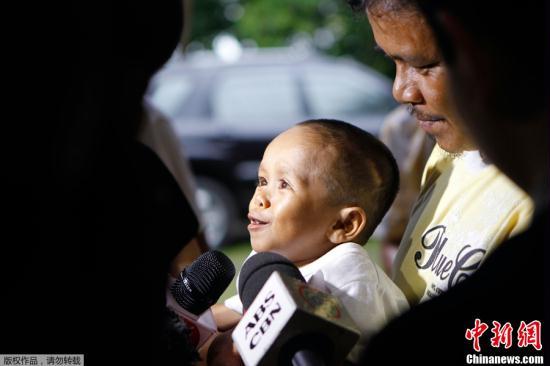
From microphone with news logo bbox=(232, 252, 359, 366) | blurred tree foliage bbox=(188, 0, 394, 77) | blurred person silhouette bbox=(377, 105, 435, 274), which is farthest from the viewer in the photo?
blurred tree foliage bbox=(188, 0, 394, 77)

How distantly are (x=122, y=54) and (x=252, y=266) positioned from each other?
60 centimetres

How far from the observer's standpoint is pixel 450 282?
1758mm

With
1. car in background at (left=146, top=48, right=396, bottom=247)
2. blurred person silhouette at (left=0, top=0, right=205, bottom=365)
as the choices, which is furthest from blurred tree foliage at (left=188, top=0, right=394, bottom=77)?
blurred person silhouette at (left=0, top=0, right=205, bottom=365)

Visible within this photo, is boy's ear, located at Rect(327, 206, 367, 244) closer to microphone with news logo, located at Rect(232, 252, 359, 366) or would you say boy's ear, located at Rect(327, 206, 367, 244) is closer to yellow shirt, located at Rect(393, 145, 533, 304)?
yellow shirt, located at Rect(393, 145, 533, 304)

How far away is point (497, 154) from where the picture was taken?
3.72 ft

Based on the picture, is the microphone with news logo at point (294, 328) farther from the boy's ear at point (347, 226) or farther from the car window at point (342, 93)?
the car window at point (342, 93)

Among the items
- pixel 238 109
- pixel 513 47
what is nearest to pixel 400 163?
pixel 238 109

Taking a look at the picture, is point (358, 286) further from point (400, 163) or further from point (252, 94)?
point (252, 94)

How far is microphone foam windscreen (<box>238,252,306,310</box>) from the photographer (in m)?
1.64

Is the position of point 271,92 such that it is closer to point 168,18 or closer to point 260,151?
point 260,151

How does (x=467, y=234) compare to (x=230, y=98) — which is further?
(x=230, y=98)

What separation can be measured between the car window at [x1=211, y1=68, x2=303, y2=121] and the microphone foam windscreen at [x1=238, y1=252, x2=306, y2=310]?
21.6ft

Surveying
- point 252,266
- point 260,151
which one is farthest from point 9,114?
point 260,151

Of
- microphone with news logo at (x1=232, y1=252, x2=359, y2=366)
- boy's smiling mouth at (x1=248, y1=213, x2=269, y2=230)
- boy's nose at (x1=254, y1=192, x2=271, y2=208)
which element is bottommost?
boy's smiling mouth at (x1=248, y1=213, x2=269, y2=230)
